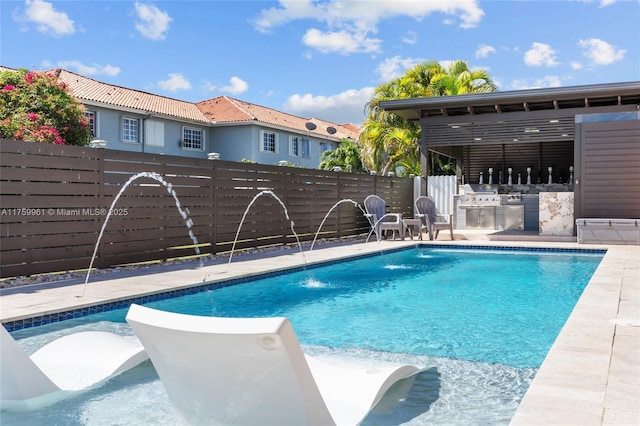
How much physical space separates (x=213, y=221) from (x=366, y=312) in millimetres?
4682

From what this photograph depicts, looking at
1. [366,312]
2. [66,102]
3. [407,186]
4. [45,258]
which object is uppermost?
[66,102]

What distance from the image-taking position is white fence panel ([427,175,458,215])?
16.2 m

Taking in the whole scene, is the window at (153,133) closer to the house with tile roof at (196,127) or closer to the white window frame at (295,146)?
the house with tile roof at (196,127)

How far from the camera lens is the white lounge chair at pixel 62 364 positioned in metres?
2.85

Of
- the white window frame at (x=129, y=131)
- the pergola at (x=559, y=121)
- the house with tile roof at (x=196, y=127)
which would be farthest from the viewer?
the white window frame at (x=129, y=131)

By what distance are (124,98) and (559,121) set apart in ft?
52.9

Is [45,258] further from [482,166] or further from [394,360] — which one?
[482,166]

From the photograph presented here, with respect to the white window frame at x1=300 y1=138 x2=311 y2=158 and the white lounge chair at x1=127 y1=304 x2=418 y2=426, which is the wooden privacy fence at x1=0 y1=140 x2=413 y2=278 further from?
the white window frame at x1=300 y1=138 x2=311 y2=158

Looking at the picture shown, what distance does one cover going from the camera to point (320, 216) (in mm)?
13047

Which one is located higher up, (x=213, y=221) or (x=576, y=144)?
(x=576, y=144)

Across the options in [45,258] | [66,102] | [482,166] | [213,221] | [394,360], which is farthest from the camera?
[482,166]

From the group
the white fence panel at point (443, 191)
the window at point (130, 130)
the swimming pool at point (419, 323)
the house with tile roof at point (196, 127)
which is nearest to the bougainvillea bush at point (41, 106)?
the house with tile roof at point (196, 127)

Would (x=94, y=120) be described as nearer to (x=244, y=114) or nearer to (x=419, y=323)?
(x=244, y=114)

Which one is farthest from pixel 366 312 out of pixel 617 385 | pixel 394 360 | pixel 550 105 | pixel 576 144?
pixel 550 105
